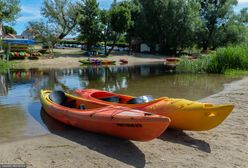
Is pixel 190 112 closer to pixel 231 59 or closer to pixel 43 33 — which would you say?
pixel 231 59

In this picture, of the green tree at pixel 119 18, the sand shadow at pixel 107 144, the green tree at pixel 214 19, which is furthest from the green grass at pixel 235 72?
the green tree at pixel 214 19

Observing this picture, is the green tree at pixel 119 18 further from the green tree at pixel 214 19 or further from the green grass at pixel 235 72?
the green grass at pixel 235 72

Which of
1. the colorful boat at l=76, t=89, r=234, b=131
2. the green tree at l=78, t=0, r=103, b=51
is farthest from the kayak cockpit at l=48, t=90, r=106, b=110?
the green tree at l=78, t=0, r=103, b=51

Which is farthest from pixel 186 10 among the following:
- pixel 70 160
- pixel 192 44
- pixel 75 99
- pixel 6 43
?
pixel 70 160

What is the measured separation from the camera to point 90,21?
133ft

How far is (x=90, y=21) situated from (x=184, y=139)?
35582 mm

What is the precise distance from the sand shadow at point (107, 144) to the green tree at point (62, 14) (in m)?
36.4

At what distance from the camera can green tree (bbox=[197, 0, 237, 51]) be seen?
5175cm

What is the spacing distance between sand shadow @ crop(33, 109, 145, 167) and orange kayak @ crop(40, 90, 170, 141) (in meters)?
0.16

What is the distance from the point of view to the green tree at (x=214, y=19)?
170 feet

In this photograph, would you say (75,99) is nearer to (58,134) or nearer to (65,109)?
(65,109)

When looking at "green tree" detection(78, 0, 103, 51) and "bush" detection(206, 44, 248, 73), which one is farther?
"green tree" detection(78, 0, 103, 51)

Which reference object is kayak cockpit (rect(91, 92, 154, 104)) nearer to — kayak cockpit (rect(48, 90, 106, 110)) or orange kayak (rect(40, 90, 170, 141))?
kayak cockpit (rect(48, 90, 106, 110))

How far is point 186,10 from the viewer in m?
47.1
